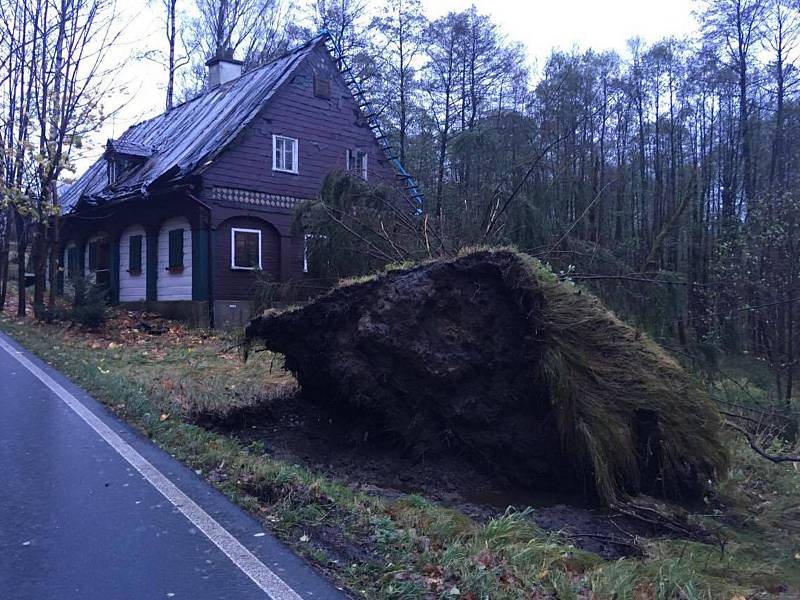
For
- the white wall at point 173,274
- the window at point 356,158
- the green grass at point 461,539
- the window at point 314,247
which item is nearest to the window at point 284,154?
the window at point 356,158

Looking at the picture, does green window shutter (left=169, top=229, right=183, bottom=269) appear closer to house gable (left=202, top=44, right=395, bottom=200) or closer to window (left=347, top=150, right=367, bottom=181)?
house gable (left=202, top=44, right=395, bottom=200)

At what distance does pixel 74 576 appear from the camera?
400 centimetres

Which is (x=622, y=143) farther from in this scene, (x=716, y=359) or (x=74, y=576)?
(x=74, y=576)

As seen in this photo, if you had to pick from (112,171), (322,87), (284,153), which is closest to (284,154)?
(284,153)

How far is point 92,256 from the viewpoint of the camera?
27.1 m

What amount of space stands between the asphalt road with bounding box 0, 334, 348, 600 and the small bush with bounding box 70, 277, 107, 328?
1006 cm

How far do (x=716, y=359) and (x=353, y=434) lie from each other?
19.4ft

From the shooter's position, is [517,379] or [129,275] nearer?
[517,379]

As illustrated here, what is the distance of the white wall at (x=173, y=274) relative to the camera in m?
20.8

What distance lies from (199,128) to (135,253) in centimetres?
458

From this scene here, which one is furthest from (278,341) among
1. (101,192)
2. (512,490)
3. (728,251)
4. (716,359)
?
(101,192)

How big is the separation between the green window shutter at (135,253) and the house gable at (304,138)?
184 inches

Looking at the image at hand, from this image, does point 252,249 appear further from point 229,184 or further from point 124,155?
point 124,155

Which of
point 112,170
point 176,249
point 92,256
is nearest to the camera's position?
point 176,249
